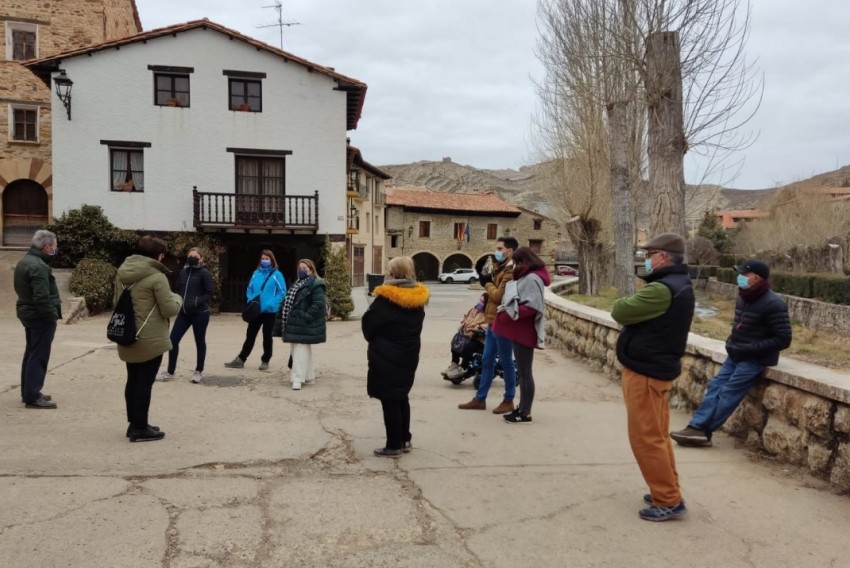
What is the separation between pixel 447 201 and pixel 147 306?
1826 inches

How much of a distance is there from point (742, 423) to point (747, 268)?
1.36 m

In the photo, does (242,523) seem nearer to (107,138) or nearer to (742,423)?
(742,423)

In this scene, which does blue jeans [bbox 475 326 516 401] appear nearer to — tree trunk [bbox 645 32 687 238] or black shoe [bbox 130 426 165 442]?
black shoe [bbox 130 426 165 442]

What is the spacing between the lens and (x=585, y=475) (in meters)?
4.39

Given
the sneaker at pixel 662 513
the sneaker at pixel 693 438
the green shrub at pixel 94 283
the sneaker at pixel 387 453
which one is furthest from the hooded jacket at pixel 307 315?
the green shrub at pixel 94 283

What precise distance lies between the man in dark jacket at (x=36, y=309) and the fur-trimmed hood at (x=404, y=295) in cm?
346

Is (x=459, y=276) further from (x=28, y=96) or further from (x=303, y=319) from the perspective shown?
(x=303, y=319)

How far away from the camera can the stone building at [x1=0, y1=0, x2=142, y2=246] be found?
2112cm

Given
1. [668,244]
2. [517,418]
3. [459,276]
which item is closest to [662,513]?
[668,244]

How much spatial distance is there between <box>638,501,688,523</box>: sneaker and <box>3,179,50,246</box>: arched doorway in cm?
2361

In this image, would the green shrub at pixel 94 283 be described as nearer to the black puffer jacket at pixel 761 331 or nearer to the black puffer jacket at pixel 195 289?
the black puffer jacket at pixel 195 289

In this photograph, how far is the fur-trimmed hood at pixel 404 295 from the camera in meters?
4.59

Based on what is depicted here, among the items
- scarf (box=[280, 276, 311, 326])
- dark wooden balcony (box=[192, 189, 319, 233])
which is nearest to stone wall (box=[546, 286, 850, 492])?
scarf (box=[280, 276, 311, 326])

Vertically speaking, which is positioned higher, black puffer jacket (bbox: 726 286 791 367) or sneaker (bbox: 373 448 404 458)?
black puffer jacket (bbox: 726 286 791 367)
